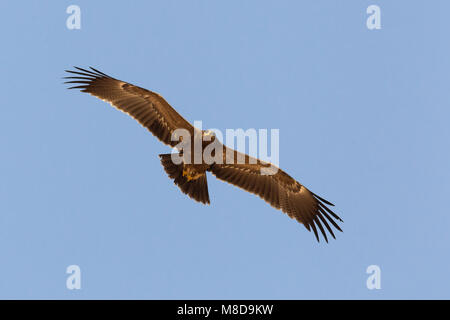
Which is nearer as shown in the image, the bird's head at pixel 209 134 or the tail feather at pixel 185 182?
the bird's head at pixel 209 134

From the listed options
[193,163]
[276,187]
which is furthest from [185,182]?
[276,187]

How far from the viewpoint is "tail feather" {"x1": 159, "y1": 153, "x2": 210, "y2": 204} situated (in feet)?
33.7

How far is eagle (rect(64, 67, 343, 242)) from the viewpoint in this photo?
1022 centimetres

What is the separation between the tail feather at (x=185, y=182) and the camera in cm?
1026

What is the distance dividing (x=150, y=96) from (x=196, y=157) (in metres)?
1.43

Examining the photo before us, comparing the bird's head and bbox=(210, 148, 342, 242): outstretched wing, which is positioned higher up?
the bird's head

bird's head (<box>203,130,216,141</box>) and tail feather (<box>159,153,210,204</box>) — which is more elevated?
bird's head (<box>203,130,216,141</box>)

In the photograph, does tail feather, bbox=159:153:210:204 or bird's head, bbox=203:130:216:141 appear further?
tail feather, bbox=159:153:210:204

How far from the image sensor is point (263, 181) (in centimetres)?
1115

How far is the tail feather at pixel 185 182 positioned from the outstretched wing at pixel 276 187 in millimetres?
709

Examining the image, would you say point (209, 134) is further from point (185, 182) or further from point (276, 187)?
point (276, 187)
